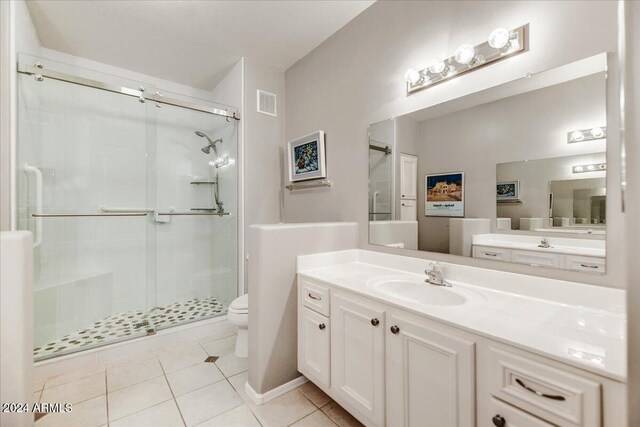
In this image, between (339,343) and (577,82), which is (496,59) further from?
(339,343)

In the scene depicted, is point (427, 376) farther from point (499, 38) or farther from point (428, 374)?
point (499, 38)

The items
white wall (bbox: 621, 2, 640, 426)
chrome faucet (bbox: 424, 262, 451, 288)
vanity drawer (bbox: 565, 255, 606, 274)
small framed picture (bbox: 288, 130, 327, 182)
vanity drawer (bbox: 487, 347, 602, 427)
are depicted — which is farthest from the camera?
small framed picture (bbox: 288, 130, 327, 182)

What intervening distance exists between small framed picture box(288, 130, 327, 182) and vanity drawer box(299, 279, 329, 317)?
101 centimetres

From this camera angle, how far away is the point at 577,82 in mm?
1082

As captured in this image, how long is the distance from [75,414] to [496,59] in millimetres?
2919

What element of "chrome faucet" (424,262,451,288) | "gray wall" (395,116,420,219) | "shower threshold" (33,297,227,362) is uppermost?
"gray wall" (395,116,420,219)

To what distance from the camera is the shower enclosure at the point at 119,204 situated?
2059 millimetres

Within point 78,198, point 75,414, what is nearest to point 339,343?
point 75,414

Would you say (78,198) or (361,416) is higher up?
(78,198)

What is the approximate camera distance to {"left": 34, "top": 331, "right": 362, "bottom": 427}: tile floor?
144cm

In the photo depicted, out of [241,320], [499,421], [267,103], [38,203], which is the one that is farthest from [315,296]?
[38,203]

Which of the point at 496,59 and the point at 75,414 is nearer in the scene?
the point at 496,59

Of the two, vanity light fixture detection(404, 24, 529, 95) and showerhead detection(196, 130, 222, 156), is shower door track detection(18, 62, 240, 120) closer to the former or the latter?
showerhead detection(196, 130, 222, 156)

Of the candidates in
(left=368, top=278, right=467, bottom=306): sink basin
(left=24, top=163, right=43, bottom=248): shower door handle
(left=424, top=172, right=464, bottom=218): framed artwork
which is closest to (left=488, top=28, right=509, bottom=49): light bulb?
(left=424, top=172, right=464, bottom=218): framed artwork
